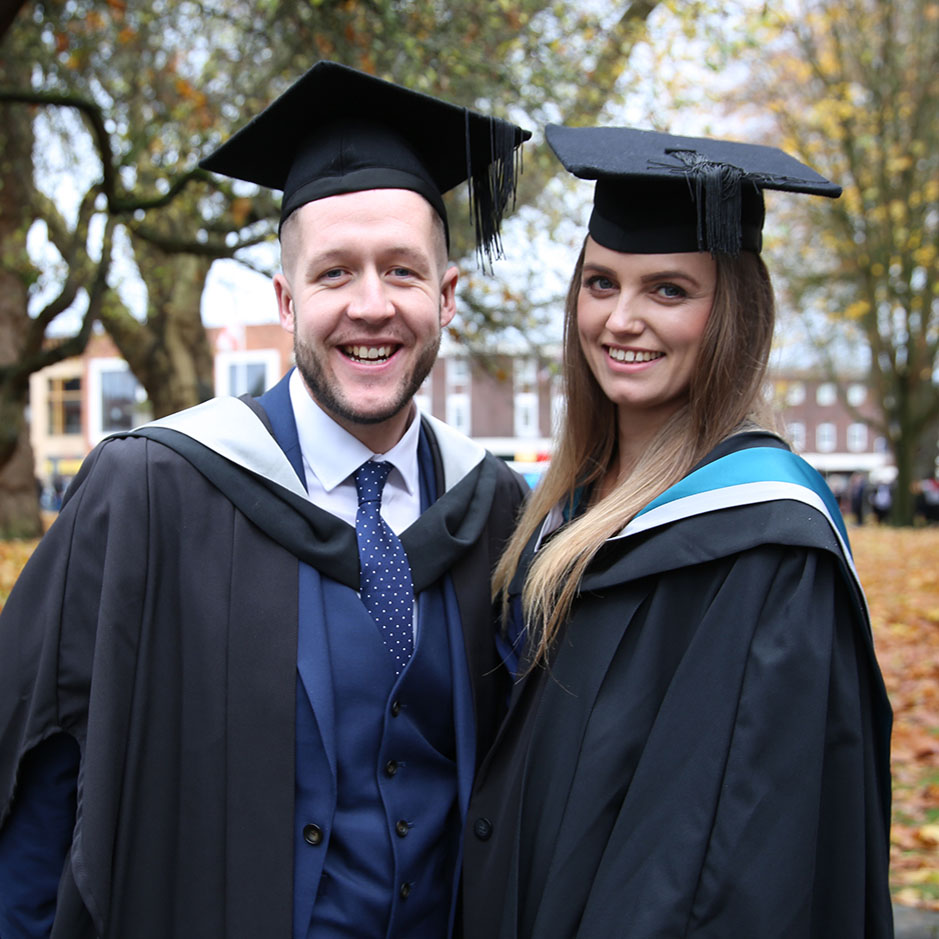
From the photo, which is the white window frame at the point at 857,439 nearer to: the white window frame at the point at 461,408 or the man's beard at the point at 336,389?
the white window frame at the point at 461,408

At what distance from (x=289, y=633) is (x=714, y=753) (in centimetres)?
83

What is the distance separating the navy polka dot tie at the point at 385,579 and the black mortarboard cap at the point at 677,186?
0.79 metres

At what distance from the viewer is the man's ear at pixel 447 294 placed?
2293 millimetres

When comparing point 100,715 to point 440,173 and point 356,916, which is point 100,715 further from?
point 440,173

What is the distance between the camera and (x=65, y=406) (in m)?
40.2

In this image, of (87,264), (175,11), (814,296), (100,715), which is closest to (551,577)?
(100,715)

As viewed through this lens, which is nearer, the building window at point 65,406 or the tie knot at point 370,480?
the tie knot at point 370,480

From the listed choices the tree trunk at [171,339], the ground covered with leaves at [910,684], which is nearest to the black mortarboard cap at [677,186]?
the ground covered with leaves at [910,684]

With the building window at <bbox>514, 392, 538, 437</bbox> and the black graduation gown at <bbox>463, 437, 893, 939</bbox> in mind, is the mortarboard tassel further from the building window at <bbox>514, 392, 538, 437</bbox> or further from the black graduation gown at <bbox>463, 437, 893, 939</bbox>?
the building window at <bbox>514, 392, 538, 437</bbox>

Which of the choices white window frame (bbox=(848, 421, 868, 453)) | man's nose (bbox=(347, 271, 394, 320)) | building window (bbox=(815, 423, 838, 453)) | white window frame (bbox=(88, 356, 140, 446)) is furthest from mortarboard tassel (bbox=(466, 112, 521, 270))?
white window frame (bbox=(848, 421, 868, 453))

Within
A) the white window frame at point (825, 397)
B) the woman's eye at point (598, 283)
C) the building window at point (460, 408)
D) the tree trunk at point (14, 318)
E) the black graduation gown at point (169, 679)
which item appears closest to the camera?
the black graduation gown at point (169, 679)

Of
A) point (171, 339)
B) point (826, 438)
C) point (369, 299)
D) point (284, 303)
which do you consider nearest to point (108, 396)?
point (171, 339)

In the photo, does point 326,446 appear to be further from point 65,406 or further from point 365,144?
point 65,406

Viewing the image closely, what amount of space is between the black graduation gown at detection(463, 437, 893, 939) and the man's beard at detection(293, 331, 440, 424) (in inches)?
22.3
